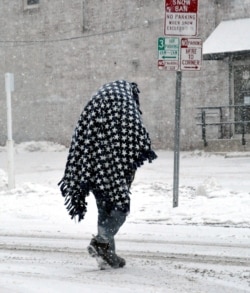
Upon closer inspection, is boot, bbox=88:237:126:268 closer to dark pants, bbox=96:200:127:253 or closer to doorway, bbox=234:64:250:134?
dark pants, bbox=96:200:127:253

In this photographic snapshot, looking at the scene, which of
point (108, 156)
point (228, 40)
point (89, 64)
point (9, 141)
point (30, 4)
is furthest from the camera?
point (30, 4)

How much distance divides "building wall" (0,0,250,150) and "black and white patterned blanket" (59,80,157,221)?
732 inches

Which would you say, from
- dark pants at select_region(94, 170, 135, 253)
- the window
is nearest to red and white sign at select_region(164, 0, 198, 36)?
dark pants at select_region(94, 170, 135, 253)

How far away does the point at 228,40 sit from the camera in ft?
74.3

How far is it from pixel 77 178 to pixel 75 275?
2.57 ft

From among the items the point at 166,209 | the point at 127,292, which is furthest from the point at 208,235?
the point at 127,292

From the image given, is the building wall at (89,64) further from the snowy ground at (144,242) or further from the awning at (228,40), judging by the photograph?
the snowy ground at (144,242)

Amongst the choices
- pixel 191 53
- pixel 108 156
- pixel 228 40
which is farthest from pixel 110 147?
pixel 228 40

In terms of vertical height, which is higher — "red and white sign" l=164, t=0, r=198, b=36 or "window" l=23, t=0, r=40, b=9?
"window" l=23, t=0, r=40, b=9

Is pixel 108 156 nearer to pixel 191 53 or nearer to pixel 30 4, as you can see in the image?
pixel 191 53

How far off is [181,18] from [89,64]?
17795 mm

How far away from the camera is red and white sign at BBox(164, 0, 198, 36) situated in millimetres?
10055

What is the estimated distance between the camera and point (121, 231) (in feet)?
29.1

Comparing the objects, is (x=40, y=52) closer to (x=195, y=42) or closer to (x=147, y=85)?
(x=147, y=85)
